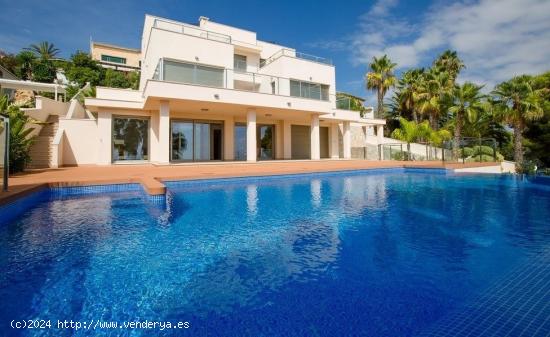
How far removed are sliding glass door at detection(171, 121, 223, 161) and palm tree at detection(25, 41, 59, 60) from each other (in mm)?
42550

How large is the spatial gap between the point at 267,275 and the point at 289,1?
25998mm

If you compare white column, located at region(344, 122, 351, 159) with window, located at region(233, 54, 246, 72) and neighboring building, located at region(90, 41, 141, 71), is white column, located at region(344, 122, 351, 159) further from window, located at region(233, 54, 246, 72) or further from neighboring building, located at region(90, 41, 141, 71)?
neighboring building, located at region(90, 41, 141, 71)

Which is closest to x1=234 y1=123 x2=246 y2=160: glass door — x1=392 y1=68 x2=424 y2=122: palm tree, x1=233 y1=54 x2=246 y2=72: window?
x1=233 y1=54 x2=246 y2=72: window

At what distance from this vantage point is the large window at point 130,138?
1670 centimetres

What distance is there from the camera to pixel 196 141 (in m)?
19.1

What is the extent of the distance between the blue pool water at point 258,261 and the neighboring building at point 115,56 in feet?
159

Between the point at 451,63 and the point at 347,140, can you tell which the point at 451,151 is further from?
the point at 451,63

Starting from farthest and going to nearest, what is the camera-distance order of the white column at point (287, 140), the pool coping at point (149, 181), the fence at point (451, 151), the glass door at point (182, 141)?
1. the white column at point (287, 140)
2. the fence at point (451, 151)
3. the glass door at point (182, 141)
4. the pool coping at point (149, 181)

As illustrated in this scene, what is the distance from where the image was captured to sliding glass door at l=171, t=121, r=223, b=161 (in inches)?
728

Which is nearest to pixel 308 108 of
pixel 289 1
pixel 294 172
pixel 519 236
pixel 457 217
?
pixel 294 172

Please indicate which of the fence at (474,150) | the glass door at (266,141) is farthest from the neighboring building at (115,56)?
the fence at (474,150)

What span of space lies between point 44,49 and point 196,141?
45310 millimetres

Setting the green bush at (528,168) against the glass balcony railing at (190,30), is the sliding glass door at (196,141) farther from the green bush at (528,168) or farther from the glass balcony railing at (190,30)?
the green bush at (528,168)

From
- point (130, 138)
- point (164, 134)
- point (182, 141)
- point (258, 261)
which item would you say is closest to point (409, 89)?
point (182, 141)
